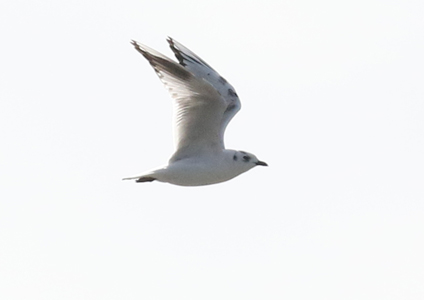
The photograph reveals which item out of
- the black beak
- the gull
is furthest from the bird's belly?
the black beak

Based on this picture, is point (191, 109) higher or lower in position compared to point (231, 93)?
lower

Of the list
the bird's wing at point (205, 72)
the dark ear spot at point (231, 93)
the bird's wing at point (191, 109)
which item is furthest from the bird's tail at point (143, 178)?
the dark ear spot at point (231, 93)

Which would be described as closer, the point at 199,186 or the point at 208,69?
the point at 199,186

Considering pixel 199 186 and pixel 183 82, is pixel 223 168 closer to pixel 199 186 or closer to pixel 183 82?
pixel 199 186

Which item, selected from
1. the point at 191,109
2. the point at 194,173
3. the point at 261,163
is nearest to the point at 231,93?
the point at 191,109

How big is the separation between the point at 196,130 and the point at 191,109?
293mm

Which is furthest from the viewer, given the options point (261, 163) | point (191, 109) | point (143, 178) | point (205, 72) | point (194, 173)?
point (205, 72)

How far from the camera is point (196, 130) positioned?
13.6 metres

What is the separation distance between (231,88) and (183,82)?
0.94m

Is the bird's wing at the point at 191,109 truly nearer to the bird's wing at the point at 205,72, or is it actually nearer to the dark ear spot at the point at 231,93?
the bird's wing at the point at 205,72

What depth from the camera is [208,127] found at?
1353 cm

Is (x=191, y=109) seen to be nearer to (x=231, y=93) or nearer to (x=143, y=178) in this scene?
(x=231, y=93)

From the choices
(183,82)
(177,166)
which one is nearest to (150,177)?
(177,166)

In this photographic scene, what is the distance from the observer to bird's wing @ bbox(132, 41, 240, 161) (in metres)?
13.4
